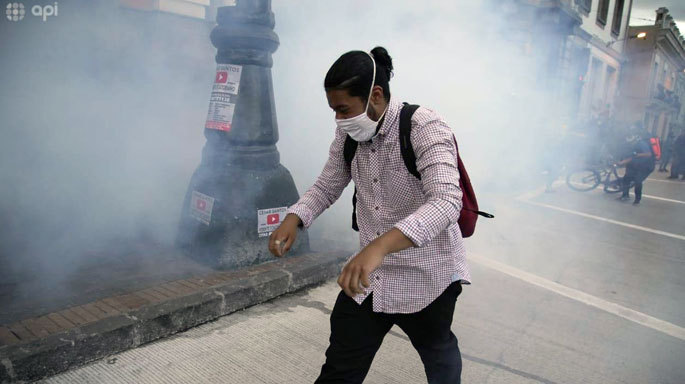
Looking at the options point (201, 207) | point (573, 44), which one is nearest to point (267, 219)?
point (201, 207)

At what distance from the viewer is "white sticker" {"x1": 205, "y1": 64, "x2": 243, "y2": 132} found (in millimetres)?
3402

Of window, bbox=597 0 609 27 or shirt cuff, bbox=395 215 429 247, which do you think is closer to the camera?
shirt cuff, bbox=395 215 429 247

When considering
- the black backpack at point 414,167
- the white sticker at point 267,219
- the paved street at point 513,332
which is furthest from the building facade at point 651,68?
the black backpack at point 414,167

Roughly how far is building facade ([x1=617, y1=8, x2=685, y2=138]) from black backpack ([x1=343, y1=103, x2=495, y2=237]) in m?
21.2

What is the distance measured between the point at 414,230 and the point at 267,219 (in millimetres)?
2415

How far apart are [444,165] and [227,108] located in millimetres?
2424

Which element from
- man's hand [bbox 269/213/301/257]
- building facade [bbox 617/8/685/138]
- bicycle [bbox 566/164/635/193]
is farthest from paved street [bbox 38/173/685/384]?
building facade [bbox 617/8/685/138]

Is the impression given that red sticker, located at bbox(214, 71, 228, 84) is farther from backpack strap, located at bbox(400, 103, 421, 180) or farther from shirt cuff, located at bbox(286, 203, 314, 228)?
backpack strap, located at bbox(400, 103, 421, 180)

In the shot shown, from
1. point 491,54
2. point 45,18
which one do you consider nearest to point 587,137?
point 491,54

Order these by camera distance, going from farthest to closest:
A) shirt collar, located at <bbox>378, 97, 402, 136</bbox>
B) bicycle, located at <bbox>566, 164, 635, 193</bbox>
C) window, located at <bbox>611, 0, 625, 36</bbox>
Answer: window, located at <bbox>611, 0, 625, 36</bbox>, bicycle, located at <bbox>566, 164, 635, 193</bbox>, shirt collar, located at <bbox>378, 97, 402, 136</bbox>

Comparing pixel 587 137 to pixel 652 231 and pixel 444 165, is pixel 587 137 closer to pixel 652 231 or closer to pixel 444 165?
pixel 652 231

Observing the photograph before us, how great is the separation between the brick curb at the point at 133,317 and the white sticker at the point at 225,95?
3.56 feet

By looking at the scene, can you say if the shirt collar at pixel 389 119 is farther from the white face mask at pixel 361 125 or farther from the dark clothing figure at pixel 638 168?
the dark clothing figure at pixel 638 168

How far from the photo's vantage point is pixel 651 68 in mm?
23750
